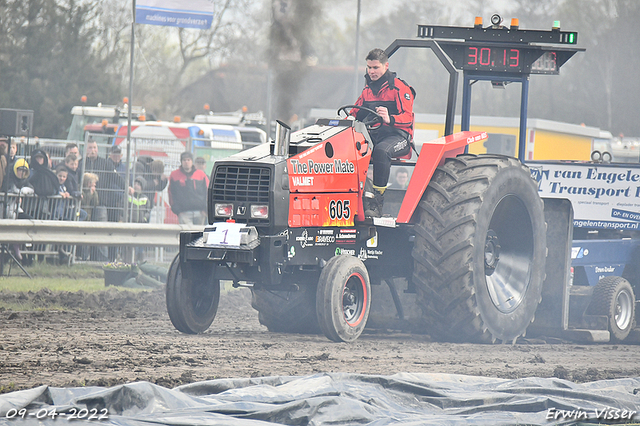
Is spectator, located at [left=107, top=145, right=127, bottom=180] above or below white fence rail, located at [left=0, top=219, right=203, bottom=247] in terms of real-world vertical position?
above

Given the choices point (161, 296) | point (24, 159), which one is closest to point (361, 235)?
point (161, 296)

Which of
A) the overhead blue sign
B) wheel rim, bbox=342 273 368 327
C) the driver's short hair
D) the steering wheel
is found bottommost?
wheel rim, bbox=342 273 368 327

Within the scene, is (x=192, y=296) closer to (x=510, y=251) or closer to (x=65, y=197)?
(x=510, y=251)

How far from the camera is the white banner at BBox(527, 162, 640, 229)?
10875 millimetres

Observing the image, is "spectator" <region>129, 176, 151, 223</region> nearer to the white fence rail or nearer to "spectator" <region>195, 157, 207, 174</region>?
"spectator" <region>195, 157, 207, 174</region>

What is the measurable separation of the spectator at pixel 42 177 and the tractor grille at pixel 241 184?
23.2 feet

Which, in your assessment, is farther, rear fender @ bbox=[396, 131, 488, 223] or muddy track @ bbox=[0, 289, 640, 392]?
rear fender @ bbox=[396, 131, 488, 223]

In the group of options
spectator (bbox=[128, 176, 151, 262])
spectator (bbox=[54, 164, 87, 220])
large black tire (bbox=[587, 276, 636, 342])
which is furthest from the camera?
spectator (bbox=[128, 176, 151, 262])

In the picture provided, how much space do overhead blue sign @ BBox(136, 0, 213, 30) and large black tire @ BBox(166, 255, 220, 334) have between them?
906 centimetres

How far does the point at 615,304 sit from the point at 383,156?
334 cm

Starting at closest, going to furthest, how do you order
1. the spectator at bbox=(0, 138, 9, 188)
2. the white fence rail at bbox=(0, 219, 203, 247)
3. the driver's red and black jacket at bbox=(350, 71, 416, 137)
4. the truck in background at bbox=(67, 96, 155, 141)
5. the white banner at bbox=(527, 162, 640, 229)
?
the driver's red and black jacket at bbox=(350, 71, 416, 137) → the white banner at bbox=(527, 162, 640, 229) → the white fence rail at bbox=(0, 219, 203, 247) → the spectator at bbox=(0, 138, 9, 188) → the truck in background at bbox=(67, 96, 155, 141)

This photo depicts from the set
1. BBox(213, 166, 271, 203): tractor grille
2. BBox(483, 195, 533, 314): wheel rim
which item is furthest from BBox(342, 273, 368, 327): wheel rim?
BBox(483, 195, 533, 314): wheel rim

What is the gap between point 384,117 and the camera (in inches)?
332

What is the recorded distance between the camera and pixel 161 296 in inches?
447
